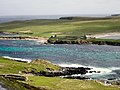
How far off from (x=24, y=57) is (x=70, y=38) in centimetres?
6434

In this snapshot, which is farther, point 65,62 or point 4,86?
point 65,62

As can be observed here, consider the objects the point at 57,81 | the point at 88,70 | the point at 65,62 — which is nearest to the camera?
the point at 57,81

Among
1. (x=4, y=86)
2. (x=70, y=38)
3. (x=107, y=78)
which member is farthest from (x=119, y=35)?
(x=4, y=86)

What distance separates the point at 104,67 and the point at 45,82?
33779mm

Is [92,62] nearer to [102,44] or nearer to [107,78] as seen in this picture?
[107,78]

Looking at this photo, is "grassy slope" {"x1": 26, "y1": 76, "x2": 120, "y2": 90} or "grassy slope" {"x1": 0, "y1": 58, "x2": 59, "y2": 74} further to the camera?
"grassy slope" {"x1": 0, "y1": 58, "x2": 59, "y2": 74}

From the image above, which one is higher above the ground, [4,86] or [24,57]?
[4,86]

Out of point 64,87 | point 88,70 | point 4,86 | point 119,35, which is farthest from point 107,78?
point 119,35

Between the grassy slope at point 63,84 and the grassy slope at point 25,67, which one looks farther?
the grassy slope at point 25,67

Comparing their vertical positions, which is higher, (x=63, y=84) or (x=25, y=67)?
(x=63, y=84)

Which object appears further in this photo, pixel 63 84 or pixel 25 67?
pixel 25 67

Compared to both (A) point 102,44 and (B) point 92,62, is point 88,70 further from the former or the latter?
(A) point 102,44

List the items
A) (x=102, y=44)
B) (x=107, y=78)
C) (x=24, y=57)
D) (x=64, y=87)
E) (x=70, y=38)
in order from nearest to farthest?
1. (x=64, y=87)
2. (x=107, y=78)
3. (x=24, y=57)
4. (x=102, y=44)
5. (x=70, y=38)

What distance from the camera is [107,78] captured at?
7744cm
